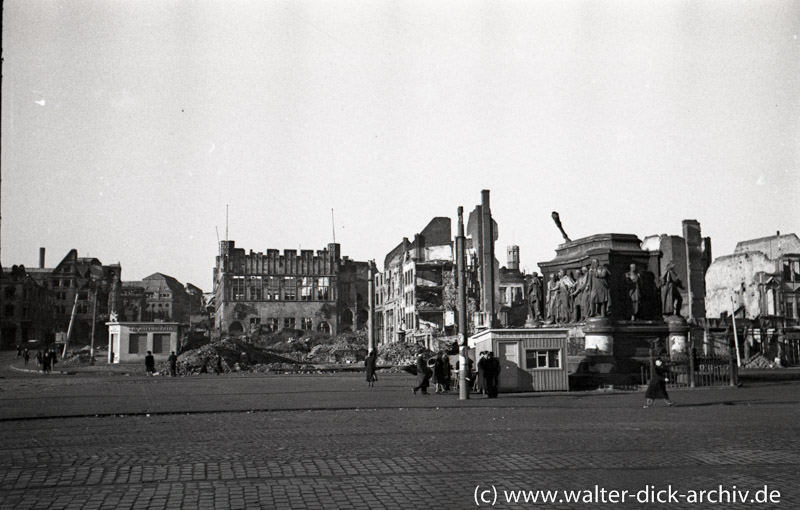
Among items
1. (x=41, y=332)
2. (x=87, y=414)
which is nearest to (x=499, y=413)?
(x=87, y=414)

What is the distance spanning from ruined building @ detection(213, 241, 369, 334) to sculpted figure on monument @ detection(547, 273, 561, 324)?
3314 inches

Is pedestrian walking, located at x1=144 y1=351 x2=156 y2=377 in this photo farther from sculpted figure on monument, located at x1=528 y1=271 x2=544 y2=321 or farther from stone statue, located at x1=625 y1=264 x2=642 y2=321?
stone statue, located at x1=625 y1=264 x2=642 y2=321

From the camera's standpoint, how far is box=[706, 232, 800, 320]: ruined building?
71.4 m

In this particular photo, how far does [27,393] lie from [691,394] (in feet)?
69.4

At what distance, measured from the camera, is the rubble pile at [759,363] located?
178 ft

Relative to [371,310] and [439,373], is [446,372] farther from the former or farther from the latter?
[371,310]

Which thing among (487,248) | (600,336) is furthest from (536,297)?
(487,248)

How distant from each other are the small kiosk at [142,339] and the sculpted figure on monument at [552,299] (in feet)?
93.1

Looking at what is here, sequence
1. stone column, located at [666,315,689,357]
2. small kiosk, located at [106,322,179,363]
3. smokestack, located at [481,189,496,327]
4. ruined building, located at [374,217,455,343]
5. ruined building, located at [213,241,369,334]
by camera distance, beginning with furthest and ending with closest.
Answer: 1. ruined building, located at [213,241,369,334]
2. ruined building, located at [374,217,455,343]
3. smokestack, located at [481,189,496,327]
4. small kiosk, located at [106,322,179,363]
5. stone column, located at [666,315,689,357]

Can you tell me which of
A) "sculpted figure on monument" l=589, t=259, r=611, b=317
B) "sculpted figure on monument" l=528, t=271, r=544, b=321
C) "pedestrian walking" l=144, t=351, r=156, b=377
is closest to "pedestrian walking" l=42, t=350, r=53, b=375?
"pedestrian walking" l=144, t=351, r=156, b=377

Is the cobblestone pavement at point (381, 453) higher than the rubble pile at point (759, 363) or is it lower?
higher

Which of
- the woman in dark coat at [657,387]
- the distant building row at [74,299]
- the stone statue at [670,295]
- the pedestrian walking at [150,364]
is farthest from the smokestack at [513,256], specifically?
the woman in dark coat at [657,387]

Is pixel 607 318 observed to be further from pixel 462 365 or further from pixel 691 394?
pixel 462 365

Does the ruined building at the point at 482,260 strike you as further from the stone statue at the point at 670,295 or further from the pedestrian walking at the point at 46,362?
the stone statue at the point at 670,295
